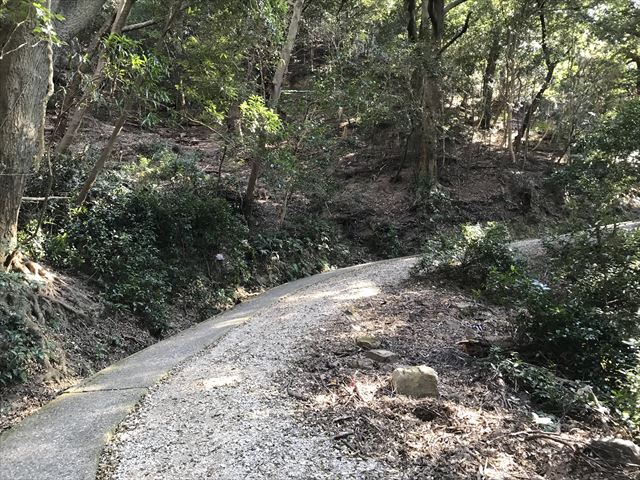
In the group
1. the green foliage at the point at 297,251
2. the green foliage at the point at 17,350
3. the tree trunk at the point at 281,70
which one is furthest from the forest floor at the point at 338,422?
the tree trunk at the point at 281,70

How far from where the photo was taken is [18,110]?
5941 mm

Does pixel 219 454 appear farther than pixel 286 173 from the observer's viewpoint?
No

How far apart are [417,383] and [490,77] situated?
1664cm

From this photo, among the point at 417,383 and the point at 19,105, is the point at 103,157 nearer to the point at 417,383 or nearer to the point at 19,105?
the point at 19,105

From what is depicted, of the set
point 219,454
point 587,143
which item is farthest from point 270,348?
point 587,143

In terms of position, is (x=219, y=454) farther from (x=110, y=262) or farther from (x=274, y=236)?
(x=274, y=236)

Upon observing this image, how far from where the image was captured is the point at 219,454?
353 cm

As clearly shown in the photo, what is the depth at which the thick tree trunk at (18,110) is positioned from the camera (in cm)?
583

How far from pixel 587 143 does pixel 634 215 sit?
7.67m

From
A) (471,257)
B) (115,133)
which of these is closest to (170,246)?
(115,133)

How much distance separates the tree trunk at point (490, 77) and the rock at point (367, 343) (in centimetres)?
1497

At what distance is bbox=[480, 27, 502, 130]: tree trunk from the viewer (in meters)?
17.0

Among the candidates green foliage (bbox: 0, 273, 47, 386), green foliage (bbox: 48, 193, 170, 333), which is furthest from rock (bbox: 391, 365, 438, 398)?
green foliage (bbox: 48, 193, 170, 333)

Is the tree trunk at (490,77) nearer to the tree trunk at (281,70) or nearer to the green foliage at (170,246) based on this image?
the tree trunk at (281,70)
